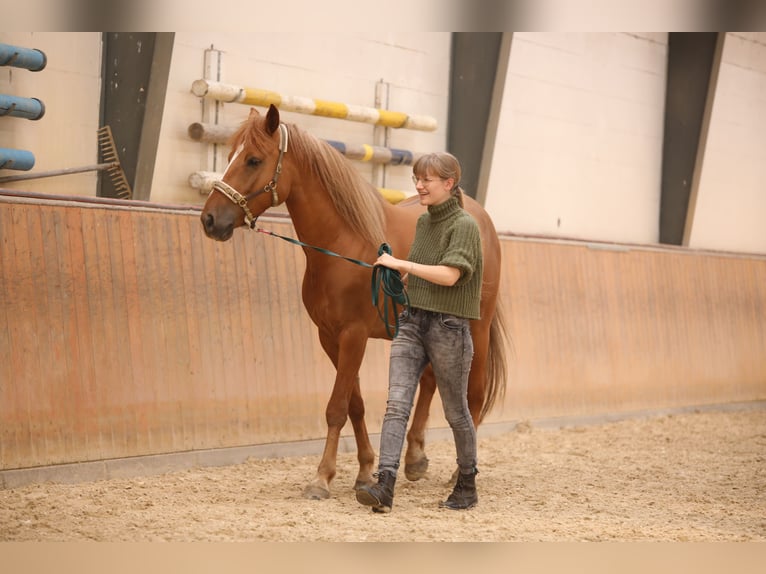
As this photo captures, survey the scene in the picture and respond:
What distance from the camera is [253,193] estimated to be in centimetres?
430

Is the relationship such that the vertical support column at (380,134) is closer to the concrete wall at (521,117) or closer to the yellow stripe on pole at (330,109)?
the concrete wall at (521,117)

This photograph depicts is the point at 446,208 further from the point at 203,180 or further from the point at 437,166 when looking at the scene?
the point at 203,180

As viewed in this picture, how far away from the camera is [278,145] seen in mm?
4383

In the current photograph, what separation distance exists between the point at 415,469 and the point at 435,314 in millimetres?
1494

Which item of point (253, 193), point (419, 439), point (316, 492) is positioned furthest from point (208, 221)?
point (419, 439)

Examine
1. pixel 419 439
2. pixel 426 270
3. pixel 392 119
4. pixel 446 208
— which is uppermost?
pixel 392 119

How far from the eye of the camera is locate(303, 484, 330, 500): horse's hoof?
173 inches

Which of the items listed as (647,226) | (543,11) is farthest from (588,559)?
(647,226)

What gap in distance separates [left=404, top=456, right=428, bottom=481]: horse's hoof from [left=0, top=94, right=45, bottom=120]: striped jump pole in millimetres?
2862

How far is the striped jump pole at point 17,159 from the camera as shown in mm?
5055

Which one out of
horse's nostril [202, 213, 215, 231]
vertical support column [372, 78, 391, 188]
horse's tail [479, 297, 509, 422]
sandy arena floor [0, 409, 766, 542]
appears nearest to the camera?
sandy arena floor [0, 409, 766, 542]

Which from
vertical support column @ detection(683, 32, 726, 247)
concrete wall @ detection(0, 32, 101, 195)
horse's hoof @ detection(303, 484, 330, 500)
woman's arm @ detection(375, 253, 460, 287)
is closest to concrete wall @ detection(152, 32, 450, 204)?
concrete wall @ detection(0, 32, 101, 195)

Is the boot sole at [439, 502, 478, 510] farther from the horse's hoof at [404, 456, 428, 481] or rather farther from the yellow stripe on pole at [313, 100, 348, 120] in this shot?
the yellow stripe on pole at [313, 100, 348, 120]

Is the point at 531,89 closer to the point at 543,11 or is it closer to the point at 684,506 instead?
the point at 684,506
